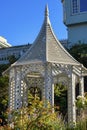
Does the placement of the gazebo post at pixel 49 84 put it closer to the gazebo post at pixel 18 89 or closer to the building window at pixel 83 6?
the gazebo post at pixel 18 89

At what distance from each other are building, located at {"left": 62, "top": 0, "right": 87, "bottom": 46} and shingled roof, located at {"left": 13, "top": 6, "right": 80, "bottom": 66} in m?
22.2

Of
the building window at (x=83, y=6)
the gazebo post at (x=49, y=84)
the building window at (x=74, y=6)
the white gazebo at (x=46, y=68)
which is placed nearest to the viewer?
the gazebo post at (x=49, y=84)

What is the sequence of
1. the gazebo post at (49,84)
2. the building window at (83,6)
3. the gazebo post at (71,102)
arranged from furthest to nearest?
the building window at (83,6), the gazebo post at (71,102), the gazebo post at (49,84)

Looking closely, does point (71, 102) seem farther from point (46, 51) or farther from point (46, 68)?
point (46, 51)

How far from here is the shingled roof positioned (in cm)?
1410

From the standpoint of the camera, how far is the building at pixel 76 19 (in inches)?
1476

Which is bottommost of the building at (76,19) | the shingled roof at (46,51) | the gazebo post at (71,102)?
the gazebo post at (71,102)

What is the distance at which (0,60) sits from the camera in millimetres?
31828

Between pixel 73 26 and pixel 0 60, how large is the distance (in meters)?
9.42

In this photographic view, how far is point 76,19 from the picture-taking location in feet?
124

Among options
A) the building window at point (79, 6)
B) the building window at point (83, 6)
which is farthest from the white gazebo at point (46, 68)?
the building window at point (79, 6)

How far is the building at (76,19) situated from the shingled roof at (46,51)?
72.7ft

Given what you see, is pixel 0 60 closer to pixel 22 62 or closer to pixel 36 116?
pixel 22 62

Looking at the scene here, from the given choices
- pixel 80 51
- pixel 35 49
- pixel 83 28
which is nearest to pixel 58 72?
pixel 35 49
